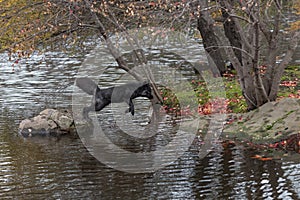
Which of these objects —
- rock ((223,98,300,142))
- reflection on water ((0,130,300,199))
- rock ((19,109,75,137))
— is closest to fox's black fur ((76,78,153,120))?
rock ((19,109,75,137))

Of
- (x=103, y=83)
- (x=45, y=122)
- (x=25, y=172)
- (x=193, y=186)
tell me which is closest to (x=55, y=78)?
(x=103, y=83)

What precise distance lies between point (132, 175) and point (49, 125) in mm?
5277

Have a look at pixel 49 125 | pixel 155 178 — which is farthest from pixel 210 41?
pixel 155 178

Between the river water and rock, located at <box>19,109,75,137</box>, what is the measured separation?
0.47 metres

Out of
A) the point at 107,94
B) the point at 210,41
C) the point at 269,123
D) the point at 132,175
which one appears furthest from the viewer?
the point at 210,41

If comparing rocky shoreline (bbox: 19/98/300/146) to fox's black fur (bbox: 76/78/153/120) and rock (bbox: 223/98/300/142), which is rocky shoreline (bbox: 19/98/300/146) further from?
fox's black fur (bbox: 76/78/153/120)

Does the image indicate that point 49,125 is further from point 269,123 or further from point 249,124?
point 269,123

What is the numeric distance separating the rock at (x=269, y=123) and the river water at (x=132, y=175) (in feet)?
2.89

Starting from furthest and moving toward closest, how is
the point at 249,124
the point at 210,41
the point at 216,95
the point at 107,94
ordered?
the point at 210,41
the point at 216,95
the point at 107,94
the point at 249,124

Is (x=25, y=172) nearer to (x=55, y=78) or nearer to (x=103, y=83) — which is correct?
(x=103, y=83)

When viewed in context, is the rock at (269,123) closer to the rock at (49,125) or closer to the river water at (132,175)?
the river water at (132,175)

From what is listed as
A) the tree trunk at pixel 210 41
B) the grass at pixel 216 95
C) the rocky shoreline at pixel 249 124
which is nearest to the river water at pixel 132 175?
the rocky shoreline at pixel 249 124

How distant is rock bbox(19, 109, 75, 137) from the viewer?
15039 millimetres

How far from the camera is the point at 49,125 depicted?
15195 millimetres
